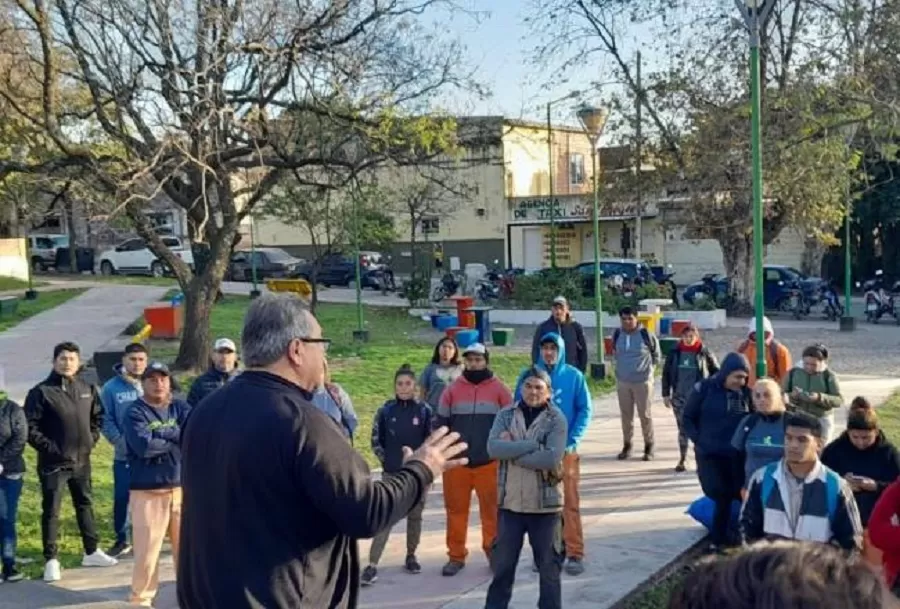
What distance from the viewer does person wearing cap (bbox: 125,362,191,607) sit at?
6.24 meters

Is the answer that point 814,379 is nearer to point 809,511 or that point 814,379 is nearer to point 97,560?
point 809,511

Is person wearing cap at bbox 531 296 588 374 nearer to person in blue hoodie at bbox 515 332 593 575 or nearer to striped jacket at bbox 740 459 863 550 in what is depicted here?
person in blue hoodie at bbox 515 332 593 575

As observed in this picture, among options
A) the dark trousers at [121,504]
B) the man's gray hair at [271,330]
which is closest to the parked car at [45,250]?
the dark trousers at [121,504]

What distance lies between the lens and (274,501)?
8.83 ft

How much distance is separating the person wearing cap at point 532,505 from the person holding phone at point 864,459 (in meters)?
1.73

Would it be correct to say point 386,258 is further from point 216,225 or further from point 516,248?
point 216,225

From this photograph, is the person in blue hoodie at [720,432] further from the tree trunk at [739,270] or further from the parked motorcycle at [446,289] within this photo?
the parked motorcycle at [446,289]

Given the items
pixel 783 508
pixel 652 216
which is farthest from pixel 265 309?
pixel 652 216

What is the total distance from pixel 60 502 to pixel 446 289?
2431 centimetres

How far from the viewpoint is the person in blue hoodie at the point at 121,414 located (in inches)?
287

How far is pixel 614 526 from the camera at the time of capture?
26.5ft

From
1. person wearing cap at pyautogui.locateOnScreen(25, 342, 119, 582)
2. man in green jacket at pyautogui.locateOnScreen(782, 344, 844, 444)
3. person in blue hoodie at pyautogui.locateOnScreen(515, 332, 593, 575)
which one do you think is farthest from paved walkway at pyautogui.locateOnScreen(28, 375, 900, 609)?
man in green jacket at pyautogui.locateOnScreen(782, 344, 844, 444)

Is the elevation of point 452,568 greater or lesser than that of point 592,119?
lesser

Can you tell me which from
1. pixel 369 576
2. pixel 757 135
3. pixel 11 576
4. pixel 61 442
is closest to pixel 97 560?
pixel 11 576
